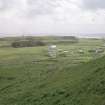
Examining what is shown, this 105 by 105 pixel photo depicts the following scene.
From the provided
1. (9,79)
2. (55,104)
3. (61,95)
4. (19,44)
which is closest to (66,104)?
(55,104)

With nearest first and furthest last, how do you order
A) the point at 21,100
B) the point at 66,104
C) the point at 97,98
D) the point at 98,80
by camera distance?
1. the point at 97,98
2. the point at 66,104
3. the point at 98,80
4. the point at 21,100

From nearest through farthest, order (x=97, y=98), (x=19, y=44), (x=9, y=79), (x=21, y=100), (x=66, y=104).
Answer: (x=97, y=98)
(x=66, y=104)
(x=21, y=100)
(x=9, y=79)
(x=19, y=44)

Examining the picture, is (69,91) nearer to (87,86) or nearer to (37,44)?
(87,86)

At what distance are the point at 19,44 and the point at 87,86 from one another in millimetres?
90065

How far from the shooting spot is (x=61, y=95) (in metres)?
16.1

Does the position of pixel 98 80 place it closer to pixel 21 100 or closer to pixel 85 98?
pixel 85 98

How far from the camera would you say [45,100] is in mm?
16125

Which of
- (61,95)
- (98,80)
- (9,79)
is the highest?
(98,80)

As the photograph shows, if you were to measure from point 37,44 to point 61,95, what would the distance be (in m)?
92.4

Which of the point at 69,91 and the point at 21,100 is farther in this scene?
the point at 21,100

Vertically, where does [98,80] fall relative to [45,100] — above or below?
above

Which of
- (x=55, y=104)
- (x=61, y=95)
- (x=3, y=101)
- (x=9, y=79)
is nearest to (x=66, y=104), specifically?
(x=55, y=104)

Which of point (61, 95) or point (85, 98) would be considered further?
point (61, 95)

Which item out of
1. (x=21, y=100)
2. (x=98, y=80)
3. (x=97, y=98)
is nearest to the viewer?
(x=97, y=98)
